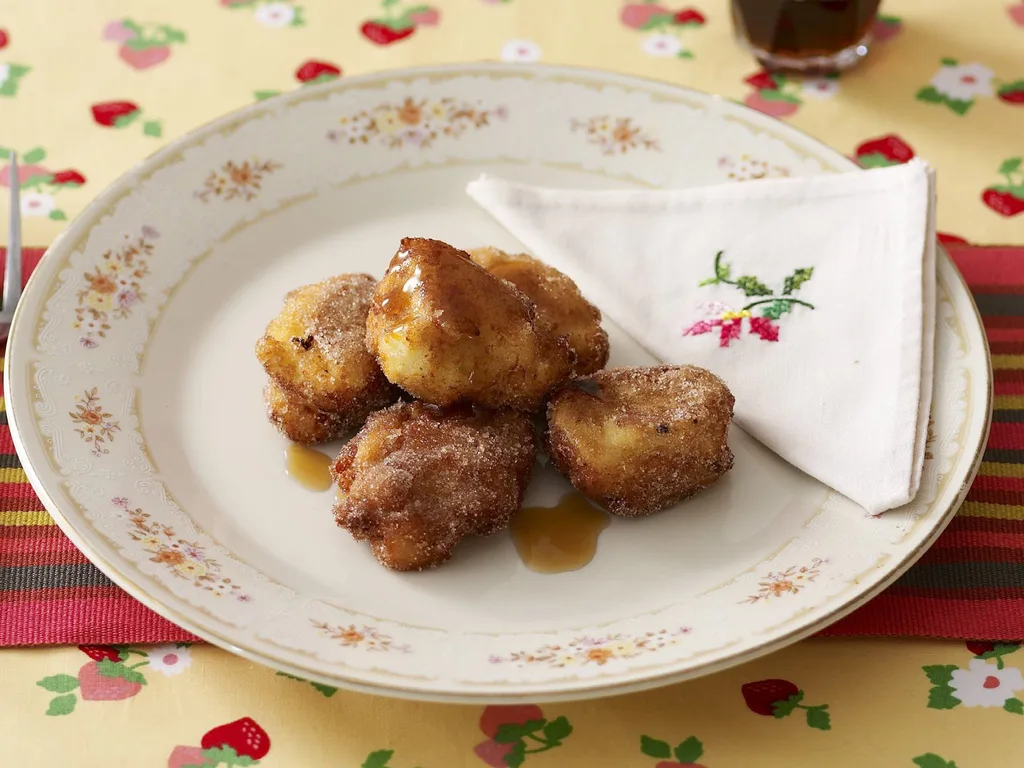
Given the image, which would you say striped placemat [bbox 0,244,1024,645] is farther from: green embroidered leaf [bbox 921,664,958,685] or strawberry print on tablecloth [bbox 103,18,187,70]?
strawberry print on tablecloth [bbox 103,18,187,70]

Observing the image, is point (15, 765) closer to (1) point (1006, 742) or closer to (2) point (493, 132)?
(1) point (1006, 742)

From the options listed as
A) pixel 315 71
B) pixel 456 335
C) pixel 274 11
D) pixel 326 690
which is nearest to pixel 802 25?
pixel 315 71

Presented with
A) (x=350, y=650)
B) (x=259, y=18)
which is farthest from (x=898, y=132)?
(x=350, y=650)

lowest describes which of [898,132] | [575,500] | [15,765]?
[15,765]

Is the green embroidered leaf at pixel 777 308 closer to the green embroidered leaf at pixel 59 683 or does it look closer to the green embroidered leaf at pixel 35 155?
the green embroidered leaf at pixel 59 683

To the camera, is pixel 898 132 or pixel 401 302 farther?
pixel 898 132

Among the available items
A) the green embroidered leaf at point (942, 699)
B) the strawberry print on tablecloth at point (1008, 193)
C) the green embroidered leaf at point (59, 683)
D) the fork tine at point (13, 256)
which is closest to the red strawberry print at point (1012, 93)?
the strawberry print on tablecloth at point (1008, 193)

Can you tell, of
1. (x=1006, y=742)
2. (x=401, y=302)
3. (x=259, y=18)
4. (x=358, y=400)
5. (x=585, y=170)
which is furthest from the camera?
(x=259, y=18)
